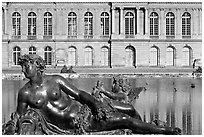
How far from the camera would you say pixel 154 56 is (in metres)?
43.3

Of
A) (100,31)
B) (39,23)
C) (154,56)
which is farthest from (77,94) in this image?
(154,56)

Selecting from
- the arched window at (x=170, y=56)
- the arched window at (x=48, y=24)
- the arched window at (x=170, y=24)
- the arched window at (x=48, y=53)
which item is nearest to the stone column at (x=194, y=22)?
the arched window at (x=170, y=24)

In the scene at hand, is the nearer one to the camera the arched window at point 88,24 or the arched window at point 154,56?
the arched window at point 88,24

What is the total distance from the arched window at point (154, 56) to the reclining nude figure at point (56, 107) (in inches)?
1482

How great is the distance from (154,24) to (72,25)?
26.1 ft

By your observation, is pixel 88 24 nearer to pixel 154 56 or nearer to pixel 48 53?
pixel 48 53

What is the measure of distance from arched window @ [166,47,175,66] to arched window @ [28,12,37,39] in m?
13.2

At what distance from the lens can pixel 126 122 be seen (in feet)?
18.9

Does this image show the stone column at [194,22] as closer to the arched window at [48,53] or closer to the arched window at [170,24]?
the arched window at [170,24]

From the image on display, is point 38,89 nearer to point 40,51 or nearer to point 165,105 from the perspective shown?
point 165,105

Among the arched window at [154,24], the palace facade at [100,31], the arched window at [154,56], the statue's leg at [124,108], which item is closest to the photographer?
the statue's leg at [124,108]

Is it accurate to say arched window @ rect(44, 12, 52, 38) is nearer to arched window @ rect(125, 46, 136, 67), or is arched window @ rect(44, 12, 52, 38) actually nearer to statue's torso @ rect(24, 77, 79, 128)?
arched window @ rect(125, 46, 136, 67)

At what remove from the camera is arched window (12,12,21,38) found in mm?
42806

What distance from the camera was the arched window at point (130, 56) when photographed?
140 feet
